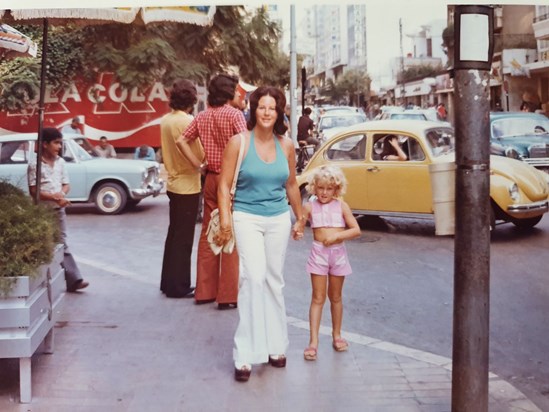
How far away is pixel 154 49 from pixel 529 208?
10.5 metres

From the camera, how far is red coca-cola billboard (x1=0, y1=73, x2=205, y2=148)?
1927 centimetres

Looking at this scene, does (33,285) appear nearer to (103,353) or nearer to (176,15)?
(103,353)

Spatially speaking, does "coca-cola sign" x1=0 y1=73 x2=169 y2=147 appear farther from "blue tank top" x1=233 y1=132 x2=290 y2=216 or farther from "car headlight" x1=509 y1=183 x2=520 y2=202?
"blue tank top" x1=233 y1=132 x2=290 y2=216

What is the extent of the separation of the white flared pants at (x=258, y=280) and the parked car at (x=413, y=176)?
539 cm

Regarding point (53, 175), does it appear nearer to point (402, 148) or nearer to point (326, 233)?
point (326, 233)

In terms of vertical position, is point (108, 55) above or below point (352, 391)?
above

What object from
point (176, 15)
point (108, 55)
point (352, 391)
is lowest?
point (352, 391)

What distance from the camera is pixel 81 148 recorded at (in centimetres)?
1416

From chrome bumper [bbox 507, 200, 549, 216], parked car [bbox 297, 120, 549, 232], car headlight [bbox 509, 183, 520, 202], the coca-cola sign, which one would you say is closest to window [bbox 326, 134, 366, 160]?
parked car [bbox 297, 120, 549, 232]

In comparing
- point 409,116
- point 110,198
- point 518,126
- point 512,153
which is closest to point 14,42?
point 110,198

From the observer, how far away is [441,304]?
6961 millimetres

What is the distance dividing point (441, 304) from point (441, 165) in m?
3.29

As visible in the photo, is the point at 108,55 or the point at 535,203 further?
the point at 108,55

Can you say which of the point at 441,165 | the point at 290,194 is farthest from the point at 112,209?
the point at 441,165
